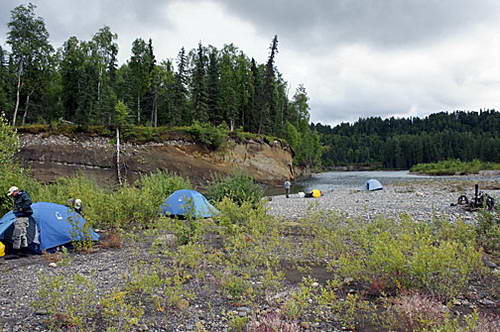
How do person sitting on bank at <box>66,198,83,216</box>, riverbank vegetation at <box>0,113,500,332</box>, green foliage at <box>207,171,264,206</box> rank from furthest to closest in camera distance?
green foliage at <box>207,171,264,206</box> < person sitting on bank at <box>66,198,83,216</box> < riverbank vegetation at <box>0,113,500,332</box>

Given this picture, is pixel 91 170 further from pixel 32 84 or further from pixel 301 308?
pixel 301 308

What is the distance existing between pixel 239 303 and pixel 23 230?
261 inches

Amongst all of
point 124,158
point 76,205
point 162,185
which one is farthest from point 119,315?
point 124,158

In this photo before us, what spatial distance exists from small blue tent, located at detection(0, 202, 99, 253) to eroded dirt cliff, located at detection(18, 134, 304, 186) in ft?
65.7

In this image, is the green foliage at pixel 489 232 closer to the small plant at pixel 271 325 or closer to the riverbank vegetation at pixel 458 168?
the small plant at pixel 271 325

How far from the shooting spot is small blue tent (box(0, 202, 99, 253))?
873 centimetres

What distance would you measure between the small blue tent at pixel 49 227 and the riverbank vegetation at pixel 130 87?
2691cm

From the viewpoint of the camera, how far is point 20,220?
8594mm

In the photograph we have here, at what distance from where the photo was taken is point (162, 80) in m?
52.3

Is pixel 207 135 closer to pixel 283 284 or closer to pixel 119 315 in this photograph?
pixel 283 284

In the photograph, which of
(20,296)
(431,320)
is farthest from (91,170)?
(431,320)

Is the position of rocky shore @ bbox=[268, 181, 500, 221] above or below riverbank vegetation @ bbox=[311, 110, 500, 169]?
below

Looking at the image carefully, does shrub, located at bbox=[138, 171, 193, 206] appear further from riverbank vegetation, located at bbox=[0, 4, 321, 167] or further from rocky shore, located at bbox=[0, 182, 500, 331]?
riverbank vegetation, located at bbox=[0, 4, 321, 167]

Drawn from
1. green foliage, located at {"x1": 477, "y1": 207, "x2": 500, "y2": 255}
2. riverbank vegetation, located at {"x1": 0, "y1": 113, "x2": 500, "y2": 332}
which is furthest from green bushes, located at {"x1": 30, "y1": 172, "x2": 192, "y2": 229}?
green foliage, located at {"x1": 477, "y1": 207, "x2": 500, "y2": 255}
